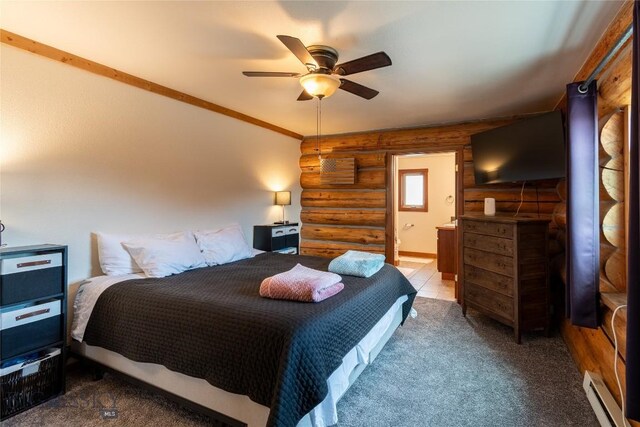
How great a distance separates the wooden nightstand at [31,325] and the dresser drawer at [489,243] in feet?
12.0

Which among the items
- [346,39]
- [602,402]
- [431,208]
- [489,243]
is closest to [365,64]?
[346,39]

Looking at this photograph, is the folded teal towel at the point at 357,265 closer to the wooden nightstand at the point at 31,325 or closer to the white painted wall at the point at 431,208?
the wooden nightstand at the point at 31,325

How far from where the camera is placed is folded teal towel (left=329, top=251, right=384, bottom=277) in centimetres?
265

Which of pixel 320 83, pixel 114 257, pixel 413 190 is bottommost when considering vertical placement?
pixel 114 257

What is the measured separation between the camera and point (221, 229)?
362 cm

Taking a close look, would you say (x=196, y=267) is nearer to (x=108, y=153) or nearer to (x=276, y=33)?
(x=108, y=153)

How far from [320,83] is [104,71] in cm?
190

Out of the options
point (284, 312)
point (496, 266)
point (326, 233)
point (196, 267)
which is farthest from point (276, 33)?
point (326, 233)

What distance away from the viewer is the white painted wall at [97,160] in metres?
2.29

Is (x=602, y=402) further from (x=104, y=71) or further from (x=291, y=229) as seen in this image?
(x=104, y=71)

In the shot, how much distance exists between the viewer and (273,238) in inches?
174

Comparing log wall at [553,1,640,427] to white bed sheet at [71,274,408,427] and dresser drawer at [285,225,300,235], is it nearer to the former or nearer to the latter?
white bed sheet at [71,274,408,427]

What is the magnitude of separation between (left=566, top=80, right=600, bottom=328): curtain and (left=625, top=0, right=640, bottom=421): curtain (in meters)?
0.75

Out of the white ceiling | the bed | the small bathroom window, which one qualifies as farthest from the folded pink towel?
the small bathroom window
